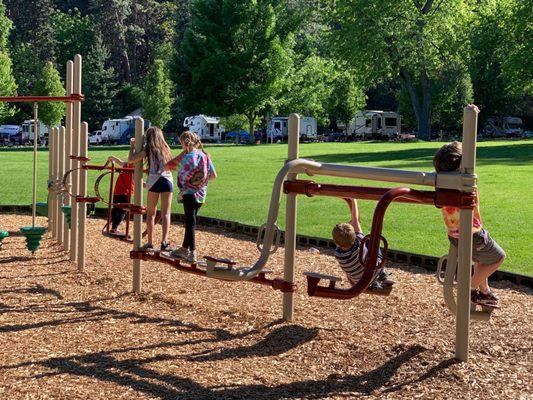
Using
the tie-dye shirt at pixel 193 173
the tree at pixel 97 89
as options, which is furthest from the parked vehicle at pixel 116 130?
the tie-dye shirt at pixel 193 173

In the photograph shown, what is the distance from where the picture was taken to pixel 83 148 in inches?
417

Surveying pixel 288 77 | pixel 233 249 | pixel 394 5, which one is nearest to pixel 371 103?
pixel 288 77

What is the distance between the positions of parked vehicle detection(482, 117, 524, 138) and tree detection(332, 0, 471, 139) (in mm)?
18577

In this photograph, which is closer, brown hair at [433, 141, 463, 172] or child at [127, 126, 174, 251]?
brown hair at [433, 141, 463, 172]

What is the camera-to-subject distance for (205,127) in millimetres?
84312

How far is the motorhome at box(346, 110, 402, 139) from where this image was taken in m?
86.6

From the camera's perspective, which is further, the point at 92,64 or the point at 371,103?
the point at 371,103

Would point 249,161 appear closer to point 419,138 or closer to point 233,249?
point 233,249

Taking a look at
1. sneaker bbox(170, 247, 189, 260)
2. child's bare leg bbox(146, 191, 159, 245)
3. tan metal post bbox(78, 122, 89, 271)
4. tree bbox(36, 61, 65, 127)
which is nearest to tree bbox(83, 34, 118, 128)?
tree bbox(36, 61, 65, 127)

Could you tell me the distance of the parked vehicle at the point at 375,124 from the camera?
86.6 metres

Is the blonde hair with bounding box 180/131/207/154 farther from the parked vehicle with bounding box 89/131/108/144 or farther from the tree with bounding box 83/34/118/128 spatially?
the tree with bounding box 83/34/118/128

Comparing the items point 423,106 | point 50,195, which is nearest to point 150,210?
point 50,195

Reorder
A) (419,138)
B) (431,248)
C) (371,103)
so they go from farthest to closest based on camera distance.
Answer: (371,103) → (419,138) → (431,248)

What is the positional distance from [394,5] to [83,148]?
53.7 metres
